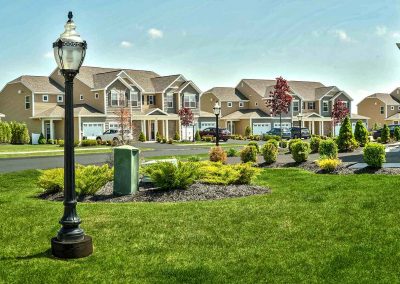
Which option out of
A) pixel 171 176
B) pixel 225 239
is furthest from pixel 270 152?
Answer: pixel 225 239

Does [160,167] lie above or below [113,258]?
above

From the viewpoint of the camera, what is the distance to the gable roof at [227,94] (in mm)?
68531

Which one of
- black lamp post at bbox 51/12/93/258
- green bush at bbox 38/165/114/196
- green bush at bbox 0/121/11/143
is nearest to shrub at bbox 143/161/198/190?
green bush at bbox 38/165/114/196

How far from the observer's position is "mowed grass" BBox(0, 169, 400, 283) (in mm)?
7031

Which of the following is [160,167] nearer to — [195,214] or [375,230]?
[195,214]

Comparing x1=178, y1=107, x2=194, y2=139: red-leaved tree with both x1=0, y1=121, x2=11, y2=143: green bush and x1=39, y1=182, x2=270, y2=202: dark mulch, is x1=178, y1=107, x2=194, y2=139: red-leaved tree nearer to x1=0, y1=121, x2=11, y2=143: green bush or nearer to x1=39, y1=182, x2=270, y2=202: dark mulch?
x1=0, y1=121, x2=11, y2=143: green bush

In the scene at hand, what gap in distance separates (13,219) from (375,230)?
6.91m

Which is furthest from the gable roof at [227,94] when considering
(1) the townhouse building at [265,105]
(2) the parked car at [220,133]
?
(2) the parked car at [220,133]

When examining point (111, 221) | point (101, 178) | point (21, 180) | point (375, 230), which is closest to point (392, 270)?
point (375, 230)

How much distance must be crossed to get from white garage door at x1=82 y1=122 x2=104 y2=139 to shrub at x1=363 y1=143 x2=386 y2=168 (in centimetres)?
3799

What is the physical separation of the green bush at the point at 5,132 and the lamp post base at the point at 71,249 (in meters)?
43.1

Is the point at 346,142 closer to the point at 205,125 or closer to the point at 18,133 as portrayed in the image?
the point at 18,133

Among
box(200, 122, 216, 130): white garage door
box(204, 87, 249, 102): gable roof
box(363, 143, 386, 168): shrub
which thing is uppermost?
box(204, 87, 249, 102): gable roof

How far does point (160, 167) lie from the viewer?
13320 millimetres
